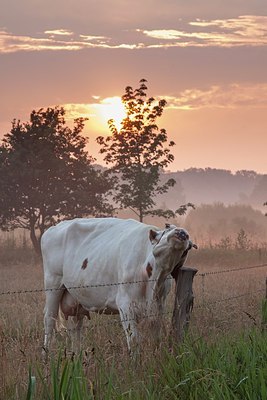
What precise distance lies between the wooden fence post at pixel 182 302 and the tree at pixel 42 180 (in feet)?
100

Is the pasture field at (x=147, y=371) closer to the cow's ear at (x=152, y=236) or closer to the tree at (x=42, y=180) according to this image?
the cow's ear at (x=152, y=236)

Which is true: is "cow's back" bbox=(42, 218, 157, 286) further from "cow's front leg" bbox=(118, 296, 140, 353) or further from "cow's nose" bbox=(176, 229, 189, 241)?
"cow's nose" bbox=(176, 229, 189, 241)

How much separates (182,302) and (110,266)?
1.88 metres

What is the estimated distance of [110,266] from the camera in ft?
32.0

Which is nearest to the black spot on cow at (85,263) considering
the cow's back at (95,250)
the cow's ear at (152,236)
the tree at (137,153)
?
the cow's back at (95,250)

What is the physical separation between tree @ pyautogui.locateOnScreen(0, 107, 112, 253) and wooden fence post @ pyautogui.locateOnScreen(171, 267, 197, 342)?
3056 cm

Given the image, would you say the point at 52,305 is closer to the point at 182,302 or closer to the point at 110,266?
the point at 110,266

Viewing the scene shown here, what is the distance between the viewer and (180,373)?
20.9 ft

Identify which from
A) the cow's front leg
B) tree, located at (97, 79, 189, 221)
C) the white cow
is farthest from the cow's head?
tree, located at (97, 79, 189, 221)

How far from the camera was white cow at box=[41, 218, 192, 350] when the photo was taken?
336 inches

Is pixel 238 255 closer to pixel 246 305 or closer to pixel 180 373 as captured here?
pixel 246 305

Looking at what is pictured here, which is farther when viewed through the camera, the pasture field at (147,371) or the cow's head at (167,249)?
the cow's head at (167,249)

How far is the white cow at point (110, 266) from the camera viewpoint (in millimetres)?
8531

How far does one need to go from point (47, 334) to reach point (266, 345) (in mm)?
4037
